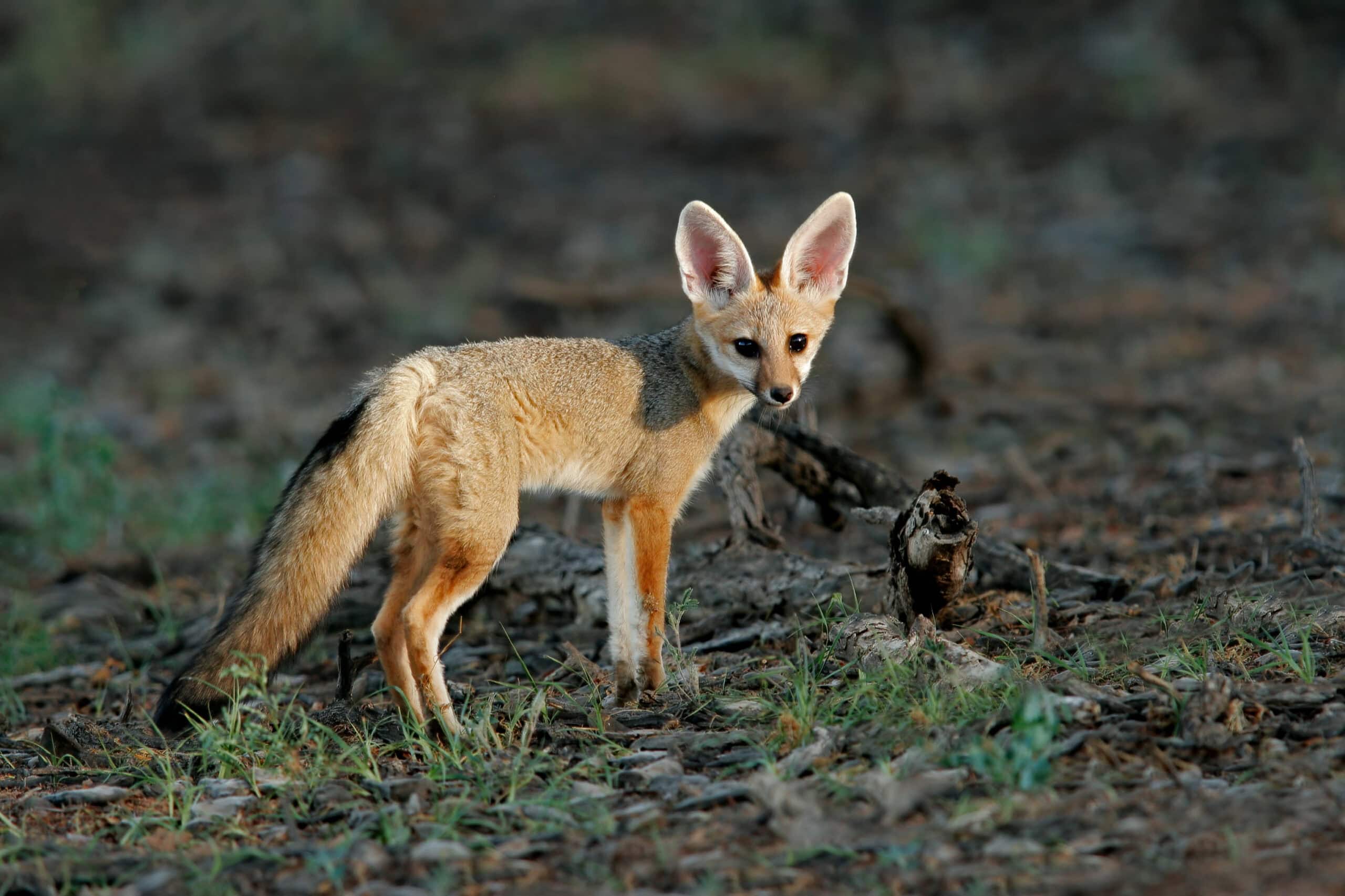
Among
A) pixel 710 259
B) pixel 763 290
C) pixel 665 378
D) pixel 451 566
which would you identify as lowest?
pixel 451 566

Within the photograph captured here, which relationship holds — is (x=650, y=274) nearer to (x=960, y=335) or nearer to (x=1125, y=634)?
(x=960, y=335)

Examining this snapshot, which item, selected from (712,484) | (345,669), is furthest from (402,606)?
(712,484)

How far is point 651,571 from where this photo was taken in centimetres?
522

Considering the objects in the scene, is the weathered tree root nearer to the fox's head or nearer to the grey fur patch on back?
the fox's head

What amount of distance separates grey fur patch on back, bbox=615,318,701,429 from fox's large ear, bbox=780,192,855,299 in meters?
0.54

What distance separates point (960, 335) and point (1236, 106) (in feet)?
21.7

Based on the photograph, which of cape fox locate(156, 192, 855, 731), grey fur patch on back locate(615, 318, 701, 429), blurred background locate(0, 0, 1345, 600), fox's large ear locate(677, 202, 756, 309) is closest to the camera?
cape fox locate(156, 192, 855, 731)

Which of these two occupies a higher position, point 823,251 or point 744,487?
point 823,251

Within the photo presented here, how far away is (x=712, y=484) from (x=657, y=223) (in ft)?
22.1

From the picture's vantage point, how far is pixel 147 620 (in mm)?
6891

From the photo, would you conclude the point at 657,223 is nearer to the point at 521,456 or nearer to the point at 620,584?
the point at 620,584

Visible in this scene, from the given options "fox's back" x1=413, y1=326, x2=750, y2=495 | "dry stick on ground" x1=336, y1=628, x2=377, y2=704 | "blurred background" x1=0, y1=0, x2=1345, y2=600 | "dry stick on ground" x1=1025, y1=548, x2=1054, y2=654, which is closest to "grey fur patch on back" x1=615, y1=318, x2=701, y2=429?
"fox's back" x1=413, y1=326, x2=750, y2=495

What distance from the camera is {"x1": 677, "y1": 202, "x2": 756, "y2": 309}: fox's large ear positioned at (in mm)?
5594

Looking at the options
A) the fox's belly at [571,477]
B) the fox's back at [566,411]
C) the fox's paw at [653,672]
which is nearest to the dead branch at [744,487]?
the fox's back at [566,411]
